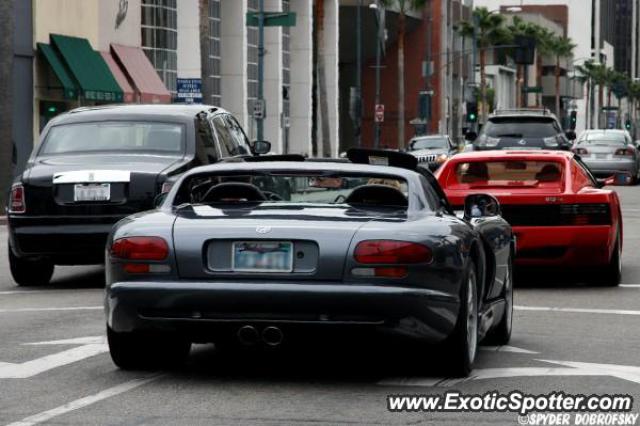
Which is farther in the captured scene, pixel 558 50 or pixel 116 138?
pixel 558 50

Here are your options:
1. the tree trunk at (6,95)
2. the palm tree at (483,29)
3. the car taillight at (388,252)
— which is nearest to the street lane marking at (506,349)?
the car taillight at (388,252)

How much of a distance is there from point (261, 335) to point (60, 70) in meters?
39.9

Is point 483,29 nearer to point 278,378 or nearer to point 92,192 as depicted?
point 92,192

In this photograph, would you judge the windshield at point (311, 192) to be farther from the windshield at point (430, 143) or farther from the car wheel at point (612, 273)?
the windshield at point (430, 143)

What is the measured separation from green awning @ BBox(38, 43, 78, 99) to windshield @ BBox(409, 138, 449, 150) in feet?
42.1

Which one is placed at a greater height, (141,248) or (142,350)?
(141,248)

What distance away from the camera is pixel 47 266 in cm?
1673

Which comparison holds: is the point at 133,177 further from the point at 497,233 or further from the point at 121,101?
the point at 121,101

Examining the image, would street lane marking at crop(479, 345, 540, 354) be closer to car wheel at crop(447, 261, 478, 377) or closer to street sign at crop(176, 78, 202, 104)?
car wheel at crop(447, 261, 478, 377)

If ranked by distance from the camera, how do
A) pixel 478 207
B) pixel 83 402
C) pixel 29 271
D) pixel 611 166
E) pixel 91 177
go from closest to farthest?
pixel 83 402 → pixel 478 207 → pixel 91 177 → pixel 29 271 → pixel 611 166

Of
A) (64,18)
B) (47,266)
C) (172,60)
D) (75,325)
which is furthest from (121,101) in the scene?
(75,325)

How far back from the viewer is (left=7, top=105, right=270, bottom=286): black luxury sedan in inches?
612

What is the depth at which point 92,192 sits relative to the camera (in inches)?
614

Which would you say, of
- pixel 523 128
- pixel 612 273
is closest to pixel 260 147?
pixel 612 273
